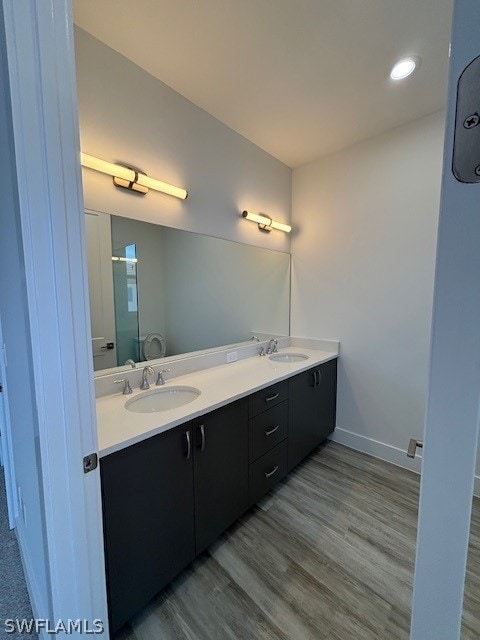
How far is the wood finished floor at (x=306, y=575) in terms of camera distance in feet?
3.70

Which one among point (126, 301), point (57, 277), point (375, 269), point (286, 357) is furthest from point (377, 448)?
point (57, 277)

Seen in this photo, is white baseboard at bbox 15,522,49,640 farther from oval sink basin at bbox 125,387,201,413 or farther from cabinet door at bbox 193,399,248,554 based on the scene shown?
oval sink basin at bbox 125,387,201,413

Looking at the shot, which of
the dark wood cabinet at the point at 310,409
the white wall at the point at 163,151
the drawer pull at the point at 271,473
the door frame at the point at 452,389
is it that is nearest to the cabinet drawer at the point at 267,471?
the drawer pull at the point at 271,473

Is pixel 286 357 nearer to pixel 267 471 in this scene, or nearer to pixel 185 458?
pixel 267 471

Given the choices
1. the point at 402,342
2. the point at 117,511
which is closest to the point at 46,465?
the point at 117,511

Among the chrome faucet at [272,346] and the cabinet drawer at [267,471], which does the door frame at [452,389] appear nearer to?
the cabinet drawer at [267,471]

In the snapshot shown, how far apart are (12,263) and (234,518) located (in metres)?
1.61

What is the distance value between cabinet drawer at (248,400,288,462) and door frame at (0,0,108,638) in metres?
0.95

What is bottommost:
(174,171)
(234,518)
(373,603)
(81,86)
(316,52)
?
(373,603)

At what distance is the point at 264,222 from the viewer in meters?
2.36

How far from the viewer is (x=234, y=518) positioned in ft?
4.99

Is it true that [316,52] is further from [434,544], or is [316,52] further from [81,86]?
[434,544]

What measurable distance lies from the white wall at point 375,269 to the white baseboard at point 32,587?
7.42ft

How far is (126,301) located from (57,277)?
0.99m
